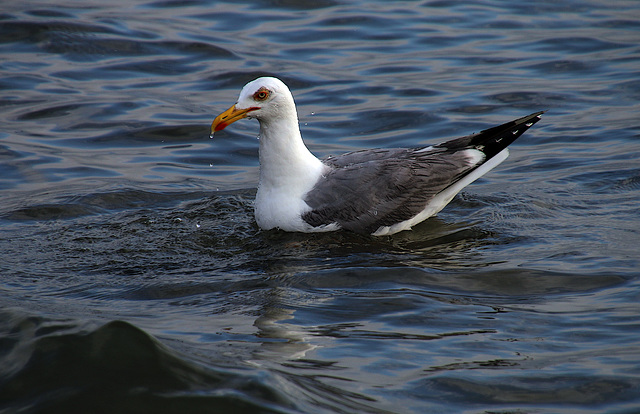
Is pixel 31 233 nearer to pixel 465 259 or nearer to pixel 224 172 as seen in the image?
pixel 224 172

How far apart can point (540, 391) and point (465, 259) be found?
225 cm

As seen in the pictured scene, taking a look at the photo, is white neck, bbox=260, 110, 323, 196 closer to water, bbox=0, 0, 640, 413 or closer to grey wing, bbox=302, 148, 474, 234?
grey wing, bbox=302, 148, 474, 234

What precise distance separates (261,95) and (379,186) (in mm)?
1286

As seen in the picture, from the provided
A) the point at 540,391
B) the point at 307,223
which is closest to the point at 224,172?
the point at 307,223

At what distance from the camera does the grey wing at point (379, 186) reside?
710 cm

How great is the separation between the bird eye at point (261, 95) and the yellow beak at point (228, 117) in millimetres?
92

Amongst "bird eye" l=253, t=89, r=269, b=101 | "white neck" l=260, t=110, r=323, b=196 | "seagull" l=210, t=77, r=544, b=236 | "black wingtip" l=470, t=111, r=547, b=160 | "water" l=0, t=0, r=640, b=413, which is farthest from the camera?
"black wingtip" l=470, t=111, r=547, b=160

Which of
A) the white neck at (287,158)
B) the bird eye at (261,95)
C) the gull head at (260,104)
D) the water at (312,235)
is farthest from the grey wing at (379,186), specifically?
the bird eye at (261,95)

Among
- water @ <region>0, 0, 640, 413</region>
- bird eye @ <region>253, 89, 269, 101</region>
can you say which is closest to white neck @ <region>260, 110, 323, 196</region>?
bird eye @ <region>253, 89, 269, 101</region>

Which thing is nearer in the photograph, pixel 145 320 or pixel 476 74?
pixel 145 320

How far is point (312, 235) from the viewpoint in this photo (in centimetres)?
712

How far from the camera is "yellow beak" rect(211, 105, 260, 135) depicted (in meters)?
6.85

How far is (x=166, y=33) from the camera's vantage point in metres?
13.8

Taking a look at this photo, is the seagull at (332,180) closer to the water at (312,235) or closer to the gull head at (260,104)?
the gull head at (260,104)
